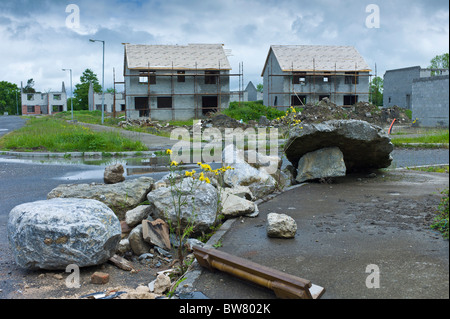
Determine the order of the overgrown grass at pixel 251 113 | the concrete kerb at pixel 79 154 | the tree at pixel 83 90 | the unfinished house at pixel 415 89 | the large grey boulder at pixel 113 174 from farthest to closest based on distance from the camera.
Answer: the tree at pixel 83 90
the overgrown grass at pixel 251 113
the unfinished house at pixel 415 89
the concrete kerb at pixel 79 154
the large grey boulder at pixel 113 174

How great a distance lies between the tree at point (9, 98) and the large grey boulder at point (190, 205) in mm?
107524

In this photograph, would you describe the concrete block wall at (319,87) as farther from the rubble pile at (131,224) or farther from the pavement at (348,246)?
the rubble pile at (131,224)

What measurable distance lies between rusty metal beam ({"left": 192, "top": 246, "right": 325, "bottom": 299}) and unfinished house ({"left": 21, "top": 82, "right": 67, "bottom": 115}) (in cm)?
9443

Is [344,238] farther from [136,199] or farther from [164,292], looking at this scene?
[136,199]

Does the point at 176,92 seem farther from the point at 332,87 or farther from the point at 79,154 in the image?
the point at 79,154

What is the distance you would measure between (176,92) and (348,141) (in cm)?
3400

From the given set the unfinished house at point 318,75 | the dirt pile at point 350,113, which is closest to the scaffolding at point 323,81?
the unfinished house at point 318,75

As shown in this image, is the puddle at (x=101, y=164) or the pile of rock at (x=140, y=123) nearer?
the puddle at (x=101, y=164)

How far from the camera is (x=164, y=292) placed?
4246 millimetres

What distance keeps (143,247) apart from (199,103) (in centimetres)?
3699

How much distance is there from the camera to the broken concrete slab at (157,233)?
5.38 metres

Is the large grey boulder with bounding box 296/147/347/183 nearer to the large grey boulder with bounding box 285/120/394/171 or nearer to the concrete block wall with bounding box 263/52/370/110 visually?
the large grey boulder with bounding box 285/120/394/171

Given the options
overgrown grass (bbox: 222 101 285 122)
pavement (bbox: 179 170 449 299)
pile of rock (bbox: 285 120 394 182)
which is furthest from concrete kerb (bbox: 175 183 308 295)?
overgrown grass (bbox: 222 101 285 122)
